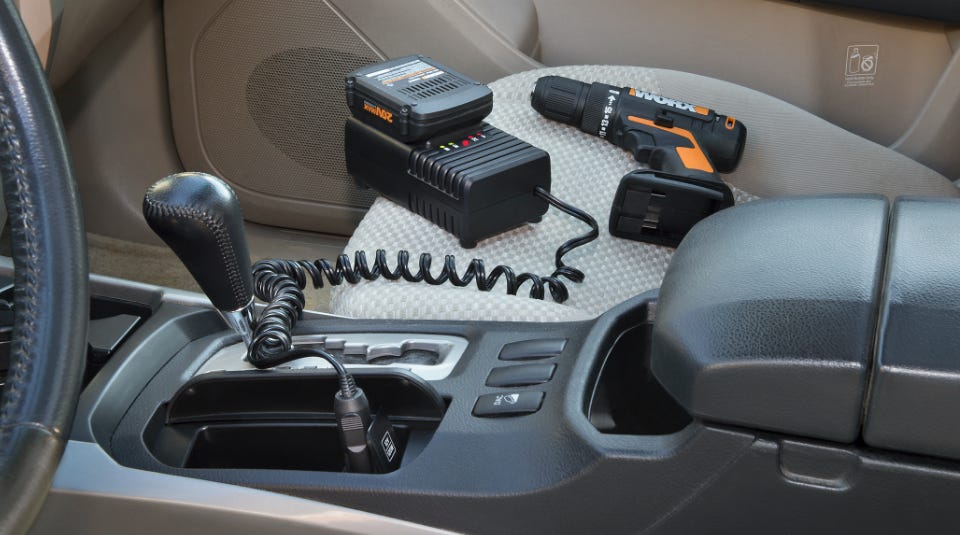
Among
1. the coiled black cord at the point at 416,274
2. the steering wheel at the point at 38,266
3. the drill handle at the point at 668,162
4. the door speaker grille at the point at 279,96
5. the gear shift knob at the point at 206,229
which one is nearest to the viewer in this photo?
the steering wheel at the point at 38,266

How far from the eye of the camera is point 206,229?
0.68 m

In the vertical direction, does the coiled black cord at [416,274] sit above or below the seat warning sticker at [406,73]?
below

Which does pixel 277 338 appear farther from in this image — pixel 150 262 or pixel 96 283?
pixel 150 262

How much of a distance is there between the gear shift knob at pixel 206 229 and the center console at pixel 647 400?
0.24 ft

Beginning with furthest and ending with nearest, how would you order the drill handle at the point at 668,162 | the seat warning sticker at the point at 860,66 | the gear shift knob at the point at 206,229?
the seat warning sticker at the point at 860,66 → the drill handle at the point at 668,162 → the gear shift knob at the point at 206,229

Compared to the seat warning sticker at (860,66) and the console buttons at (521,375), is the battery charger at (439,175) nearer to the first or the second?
the console buttons at (521,375)

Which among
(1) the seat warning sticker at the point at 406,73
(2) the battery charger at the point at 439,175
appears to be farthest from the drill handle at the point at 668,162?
Answer: (1) the seat warning sticker at the point at 406,73

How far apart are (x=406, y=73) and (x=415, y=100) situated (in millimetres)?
89

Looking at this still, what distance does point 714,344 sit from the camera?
58 centimetres

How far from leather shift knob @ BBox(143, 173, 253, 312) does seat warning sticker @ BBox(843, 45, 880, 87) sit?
0.97 meters

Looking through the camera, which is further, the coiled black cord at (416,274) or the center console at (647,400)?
the coiled black cord at (416,274)

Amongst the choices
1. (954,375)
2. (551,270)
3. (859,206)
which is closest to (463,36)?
(551,270)

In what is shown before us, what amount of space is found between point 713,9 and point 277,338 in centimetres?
89

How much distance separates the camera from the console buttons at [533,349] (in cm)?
77
